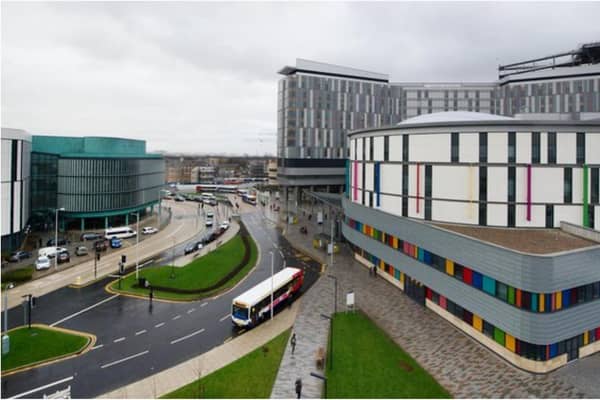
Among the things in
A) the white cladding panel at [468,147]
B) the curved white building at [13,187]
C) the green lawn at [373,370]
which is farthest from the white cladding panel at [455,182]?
the curved white building at [13,187]

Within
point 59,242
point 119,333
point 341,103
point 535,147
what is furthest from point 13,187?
point 341,103

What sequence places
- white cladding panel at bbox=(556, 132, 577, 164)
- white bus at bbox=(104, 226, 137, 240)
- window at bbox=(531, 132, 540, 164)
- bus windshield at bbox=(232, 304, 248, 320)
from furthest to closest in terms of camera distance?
white bus at bbox=(104, 226, 137, 240)
window at bbox=(531, 132, 540, 164)
white cladding panel at bbox=(556, 132, 577, 164)
bus windshield at bbox=(232, 304, 248, 320)

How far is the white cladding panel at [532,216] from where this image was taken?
126ft

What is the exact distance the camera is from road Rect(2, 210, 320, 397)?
25.5 meters

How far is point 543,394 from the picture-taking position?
944 inches

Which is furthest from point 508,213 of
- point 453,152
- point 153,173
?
point 153,173

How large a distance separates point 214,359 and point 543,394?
21340 millimetres

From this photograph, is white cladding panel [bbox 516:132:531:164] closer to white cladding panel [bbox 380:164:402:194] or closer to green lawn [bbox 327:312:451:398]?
white cladding panel [bbox 380:164:402:194]

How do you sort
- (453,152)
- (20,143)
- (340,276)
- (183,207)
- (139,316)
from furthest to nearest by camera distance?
(183,207), (20,143), (340,276), (453,152), (139,316)

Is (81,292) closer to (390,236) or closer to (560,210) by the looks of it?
(390,236)

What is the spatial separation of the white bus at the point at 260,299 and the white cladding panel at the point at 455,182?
18104 millimetres

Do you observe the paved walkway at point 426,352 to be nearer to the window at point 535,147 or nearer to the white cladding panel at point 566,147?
the window at point 535,147

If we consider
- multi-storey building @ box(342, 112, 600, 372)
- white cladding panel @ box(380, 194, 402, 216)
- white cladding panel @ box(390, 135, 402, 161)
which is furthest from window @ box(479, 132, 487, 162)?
white cladding panel @ box(380, 194, 402, 216)

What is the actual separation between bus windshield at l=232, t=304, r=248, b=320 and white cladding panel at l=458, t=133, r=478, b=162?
26555 mm
